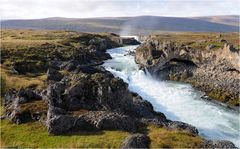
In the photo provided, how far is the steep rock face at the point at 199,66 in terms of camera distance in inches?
3775

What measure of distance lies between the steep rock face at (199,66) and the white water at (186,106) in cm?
433

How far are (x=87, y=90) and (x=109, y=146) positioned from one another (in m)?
17.0

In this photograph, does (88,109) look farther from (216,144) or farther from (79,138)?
(216,144)

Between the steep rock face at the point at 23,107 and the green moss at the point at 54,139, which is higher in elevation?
the steep rock face at the point at 23,107

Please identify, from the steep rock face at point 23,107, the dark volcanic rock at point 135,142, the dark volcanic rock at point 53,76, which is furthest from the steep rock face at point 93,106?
the dark volcanic rock at point 53,76

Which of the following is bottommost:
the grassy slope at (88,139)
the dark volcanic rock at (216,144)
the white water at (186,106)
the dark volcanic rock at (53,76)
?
the white water at (186,106)

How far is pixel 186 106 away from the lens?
3223 inches

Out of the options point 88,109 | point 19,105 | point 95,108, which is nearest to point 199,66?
point 95,108

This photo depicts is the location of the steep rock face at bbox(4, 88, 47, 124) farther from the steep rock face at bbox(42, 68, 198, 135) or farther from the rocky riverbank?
the steep rock face at bbox(42, 68, 198, 135)

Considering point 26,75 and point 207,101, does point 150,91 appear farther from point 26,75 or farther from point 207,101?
point 26,75

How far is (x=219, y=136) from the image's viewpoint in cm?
6331

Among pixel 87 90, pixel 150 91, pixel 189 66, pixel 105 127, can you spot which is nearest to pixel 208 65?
pixel 189 66

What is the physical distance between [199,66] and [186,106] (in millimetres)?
35230

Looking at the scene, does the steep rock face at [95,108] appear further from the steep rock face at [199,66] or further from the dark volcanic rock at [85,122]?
the steep rock face at [199,66]
